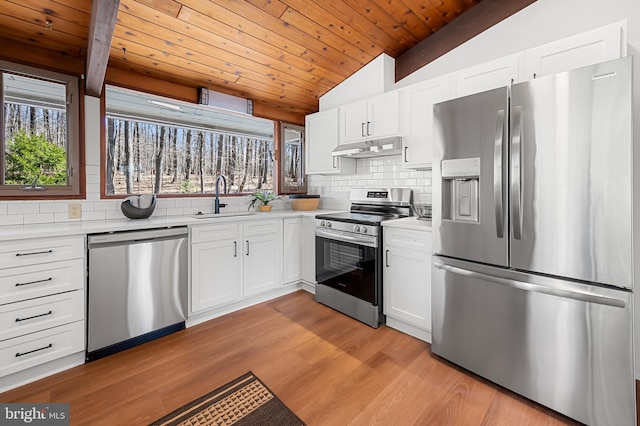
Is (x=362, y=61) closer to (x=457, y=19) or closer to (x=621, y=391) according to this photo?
(x=457, y=19)

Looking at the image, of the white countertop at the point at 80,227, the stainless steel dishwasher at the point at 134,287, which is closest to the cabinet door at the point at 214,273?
the stainless steel dishwasher at the point at 134,287

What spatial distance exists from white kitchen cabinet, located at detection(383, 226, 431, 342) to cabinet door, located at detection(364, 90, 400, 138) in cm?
107

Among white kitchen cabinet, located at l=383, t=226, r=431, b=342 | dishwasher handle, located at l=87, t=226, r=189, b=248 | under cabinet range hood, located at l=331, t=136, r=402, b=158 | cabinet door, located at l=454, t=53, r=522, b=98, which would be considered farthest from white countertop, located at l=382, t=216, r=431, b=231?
dishwasher handle, located at l=87, t=226, r=189, b=248

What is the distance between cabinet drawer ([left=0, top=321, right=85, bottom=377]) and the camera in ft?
5.94

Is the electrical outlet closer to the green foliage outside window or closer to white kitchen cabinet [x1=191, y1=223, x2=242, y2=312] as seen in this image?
the green foliage outside window

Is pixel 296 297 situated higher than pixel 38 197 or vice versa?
pixel 38 197

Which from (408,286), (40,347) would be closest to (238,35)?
(408,286)

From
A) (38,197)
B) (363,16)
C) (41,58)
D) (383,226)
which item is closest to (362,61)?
(363,16)

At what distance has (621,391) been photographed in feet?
4.70

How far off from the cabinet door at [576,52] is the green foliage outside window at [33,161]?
12.2ft

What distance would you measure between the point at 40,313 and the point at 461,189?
2944 mm

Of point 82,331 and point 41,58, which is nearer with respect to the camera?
point 82,331

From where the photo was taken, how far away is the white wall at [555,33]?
6.33 ft

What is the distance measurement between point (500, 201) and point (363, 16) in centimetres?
200
